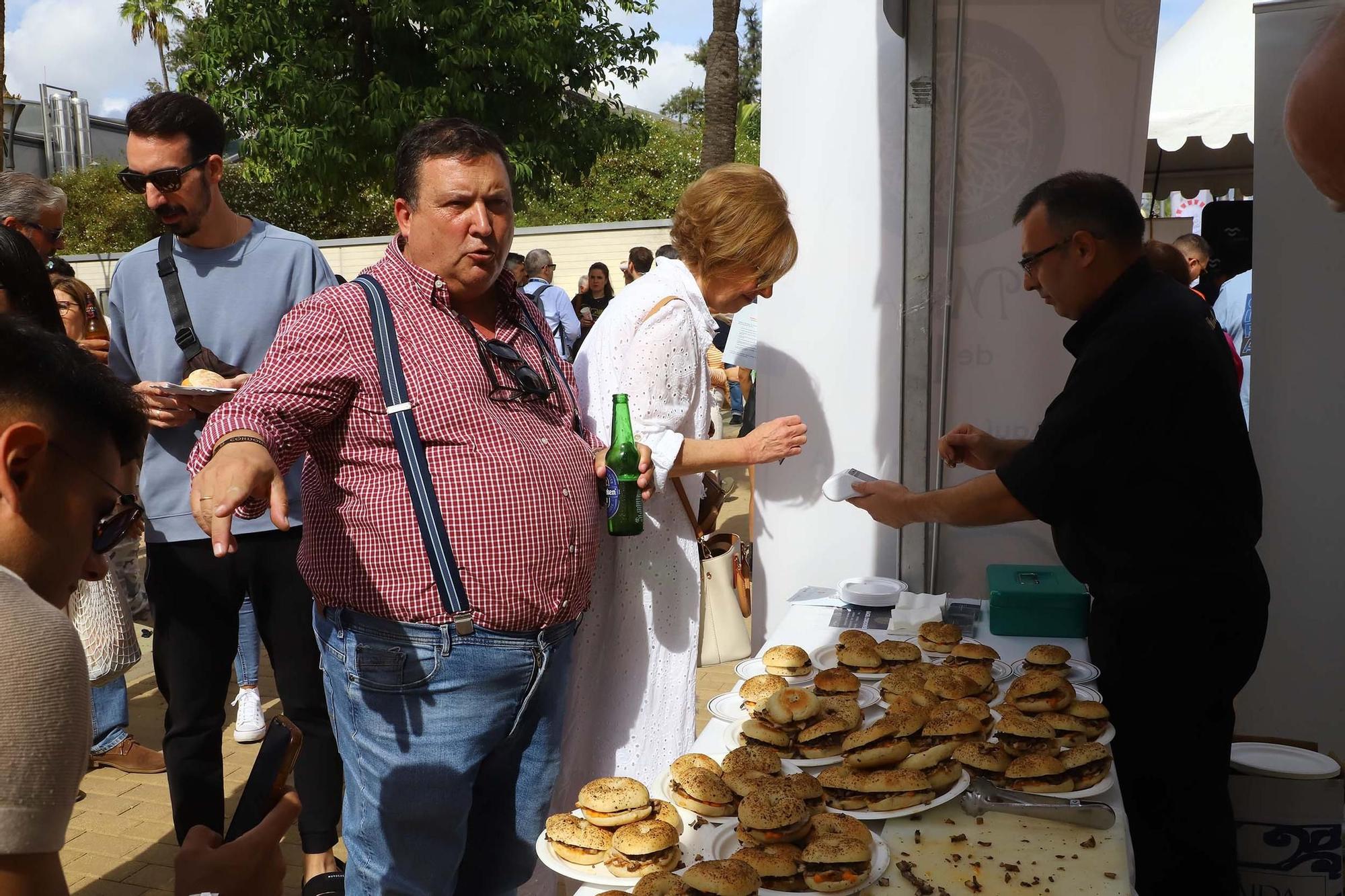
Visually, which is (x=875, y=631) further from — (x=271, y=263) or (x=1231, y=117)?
(x=1231, y=117)

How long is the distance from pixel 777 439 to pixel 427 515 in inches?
47.9

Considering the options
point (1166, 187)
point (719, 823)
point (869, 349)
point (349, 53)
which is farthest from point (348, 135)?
point (719, 823)

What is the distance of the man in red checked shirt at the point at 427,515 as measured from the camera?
206cm

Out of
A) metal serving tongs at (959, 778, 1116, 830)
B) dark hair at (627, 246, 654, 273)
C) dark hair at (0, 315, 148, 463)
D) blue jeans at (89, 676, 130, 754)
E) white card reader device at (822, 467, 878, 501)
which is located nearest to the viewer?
dark hair at (0, 315, 148, 463)

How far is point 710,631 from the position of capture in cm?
320

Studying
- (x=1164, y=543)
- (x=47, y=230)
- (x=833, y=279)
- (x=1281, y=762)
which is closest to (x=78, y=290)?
(x=47, y=230)

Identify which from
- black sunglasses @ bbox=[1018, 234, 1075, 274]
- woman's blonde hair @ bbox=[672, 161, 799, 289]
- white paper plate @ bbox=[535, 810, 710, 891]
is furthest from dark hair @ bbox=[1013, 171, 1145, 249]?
white paper plate @ bbox=[535, 810, 710, 891]

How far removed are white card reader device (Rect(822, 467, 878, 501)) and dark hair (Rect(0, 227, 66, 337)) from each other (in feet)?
6.33

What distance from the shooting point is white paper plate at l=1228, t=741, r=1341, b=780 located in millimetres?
2775

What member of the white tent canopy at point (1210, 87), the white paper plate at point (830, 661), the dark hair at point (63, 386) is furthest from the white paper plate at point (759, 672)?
the white tent canopy at point (1210, 87)

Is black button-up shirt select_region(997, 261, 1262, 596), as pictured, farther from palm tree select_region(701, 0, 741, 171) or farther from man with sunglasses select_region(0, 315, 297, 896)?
palm tree select_region(701, 0, 741, 171)

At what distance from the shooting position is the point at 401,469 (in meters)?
2.08

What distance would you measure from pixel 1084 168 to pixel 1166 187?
28.2 ft

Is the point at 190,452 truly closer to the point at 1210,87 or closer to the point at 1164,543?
the point at 1164,543
